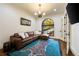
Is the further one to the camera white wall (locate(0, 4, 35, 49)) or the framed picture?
the framed picture

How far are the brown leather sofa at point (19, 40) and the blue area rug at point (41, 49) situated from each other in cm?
8

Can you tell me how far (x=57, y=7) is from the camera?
1719 mm

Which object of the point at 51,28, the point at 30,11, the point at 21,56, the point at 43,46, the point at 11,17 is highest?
the point at 30,11

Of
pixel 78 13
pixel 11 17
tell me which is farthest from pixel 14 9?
pixel 78 13

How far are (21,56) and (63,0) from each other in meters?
1.23

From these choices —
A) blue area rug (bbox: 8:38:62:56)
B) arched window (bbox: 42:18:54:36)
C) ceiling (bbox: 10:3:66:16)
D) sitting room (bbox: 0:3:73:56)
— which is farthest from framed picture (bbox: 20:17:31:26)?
blue area rug (bbox: 8:38:62:56)

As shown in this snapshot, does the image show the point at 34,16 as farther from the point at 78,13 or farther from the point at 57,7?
the point at 78,13

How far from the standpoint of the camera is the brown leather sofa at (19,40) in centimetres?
177

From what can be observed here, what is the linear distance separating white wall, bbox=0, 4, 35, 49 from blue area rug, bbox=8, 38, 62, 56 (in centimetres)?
37

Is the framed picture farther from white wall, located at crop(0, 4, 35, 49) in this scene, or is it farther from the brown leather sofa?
the brown leather sofa

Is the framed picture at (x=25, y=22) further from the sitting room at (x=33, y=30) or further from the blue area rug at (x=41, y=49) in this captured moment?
the blue area rug at (x=41, y=49)

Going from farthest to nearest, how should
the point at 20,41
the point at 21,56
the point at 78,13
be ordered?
the point at 20,41 → the point at 78,13 → the point at 21,56

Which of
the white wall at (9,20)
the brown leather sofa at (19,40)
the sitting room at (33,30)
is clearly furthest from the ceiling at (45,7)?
the brown leather sofa at (19,40)

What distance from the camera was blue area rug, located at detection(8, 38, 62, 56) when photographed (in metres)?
1.72
